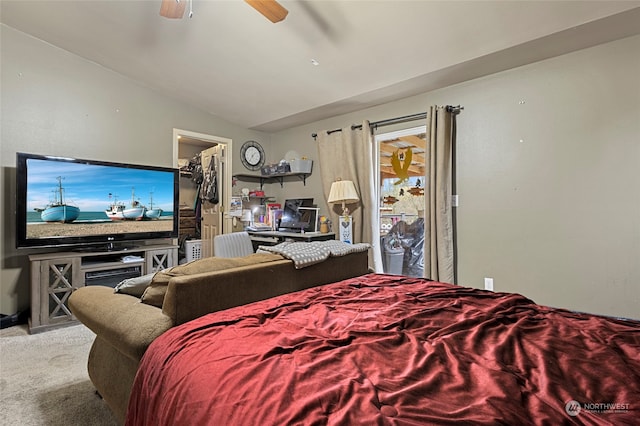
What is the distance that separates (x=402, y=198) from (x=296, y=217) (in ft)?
5.20

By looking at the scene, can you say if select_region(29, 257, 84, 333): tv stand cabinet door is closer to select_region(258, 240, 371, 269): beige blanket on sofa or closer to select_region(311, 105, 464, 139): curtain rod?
select_region(258, 240, 371, 269): beige blanket on sofa

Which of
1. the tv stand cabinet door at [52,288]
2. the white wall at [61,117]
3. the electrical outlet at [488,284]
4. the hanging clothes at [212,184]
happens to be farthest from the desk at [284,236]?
the tv stand cabinet door at [52,288]

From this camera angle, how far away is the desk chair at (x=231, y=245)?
11.4 feet

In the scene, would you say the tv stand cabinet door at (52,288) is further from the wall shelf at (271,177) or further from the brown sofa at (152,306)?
the wall shelf at (271,177)

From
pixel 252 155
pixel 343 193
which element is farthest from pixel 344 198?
pixel 252 155

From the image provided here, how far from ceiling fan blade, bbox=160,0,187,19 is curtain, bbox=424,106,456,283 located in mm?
2425

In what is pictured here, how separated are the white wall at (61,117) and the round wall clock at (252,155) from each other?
3.48ft

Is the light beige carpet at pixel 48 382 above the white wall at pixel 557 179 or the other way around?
the other way around

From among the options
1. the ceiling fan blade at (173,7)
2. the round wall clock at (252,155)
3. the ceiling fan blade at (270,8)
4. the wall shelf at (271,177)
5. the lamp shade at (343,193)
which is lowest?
the lamp shade at (343,193)

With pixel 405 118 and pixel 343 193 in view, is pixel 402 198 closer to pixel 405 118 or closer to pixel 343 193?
pixel 343 193

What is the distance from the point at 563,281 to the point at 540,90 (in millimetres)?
1655

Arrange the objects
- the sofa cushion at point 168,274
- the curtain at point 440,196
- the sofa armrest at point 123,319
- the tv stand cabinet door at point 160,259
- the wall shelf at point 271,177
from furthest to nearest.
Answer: the wall shelf at point 271,177 < the tv stand cabinet door at point 160,259 < the curtain at point 440,196 < the sofa cushion at point 168,274 < the sofa armrest at point 123,319

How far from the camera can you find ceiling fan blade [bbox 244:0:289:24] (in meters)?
2.07

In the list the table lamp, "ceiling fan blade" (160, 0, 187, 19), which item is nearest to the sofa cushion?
"ceiling fan blade" (160, 0, 187, 19)
